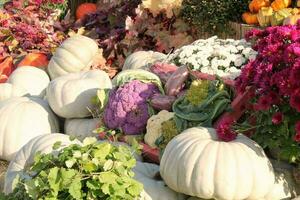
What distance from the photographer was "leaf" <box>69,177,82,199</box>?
2.80 meters

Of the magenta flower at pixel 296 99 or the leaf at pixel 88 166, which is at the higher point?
the magenta flower at pixel 296 99

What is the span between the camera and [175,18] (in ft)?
23.5

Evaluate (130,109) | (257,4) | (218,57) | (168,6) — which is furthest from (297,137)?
(168,6)

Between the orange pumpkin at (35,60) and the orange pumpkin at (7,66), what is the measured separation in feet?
0.62

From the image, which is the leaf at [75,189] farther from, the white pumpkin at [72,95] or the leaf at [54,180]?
the white pumpkin at [72,95]

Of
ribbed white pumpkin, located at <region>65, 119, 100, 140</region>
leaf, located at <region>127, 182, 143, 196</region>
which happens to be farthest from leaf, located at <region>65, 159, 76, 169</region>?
ribbed white pumpkin, located at <region>65, 119, 100, 140</region>

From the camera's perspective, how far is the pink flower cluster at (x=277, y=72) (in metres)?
3.04

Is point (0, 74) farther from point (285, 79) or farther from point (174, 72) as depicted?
point (285, 79)

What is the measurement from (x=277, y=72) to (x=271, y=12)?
324 centimetres

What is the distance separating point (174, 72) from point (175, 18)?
244 cm

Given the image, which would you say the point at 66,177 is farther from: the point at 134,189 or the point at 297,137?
the point at 297,137

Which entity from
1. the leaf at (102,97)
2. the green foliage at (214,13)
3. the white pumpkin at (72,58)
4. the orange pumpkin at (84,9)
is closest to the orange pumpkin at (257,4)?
the green foliage at (214,13)

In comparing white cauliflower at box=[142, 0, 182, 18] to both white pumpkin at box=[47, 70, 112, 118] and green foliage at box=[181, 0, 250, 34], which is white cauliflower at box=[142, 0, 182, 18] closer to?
green foliage at box=[181, 0, 250, 34]

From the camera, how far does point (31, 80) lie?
19.7 feet
